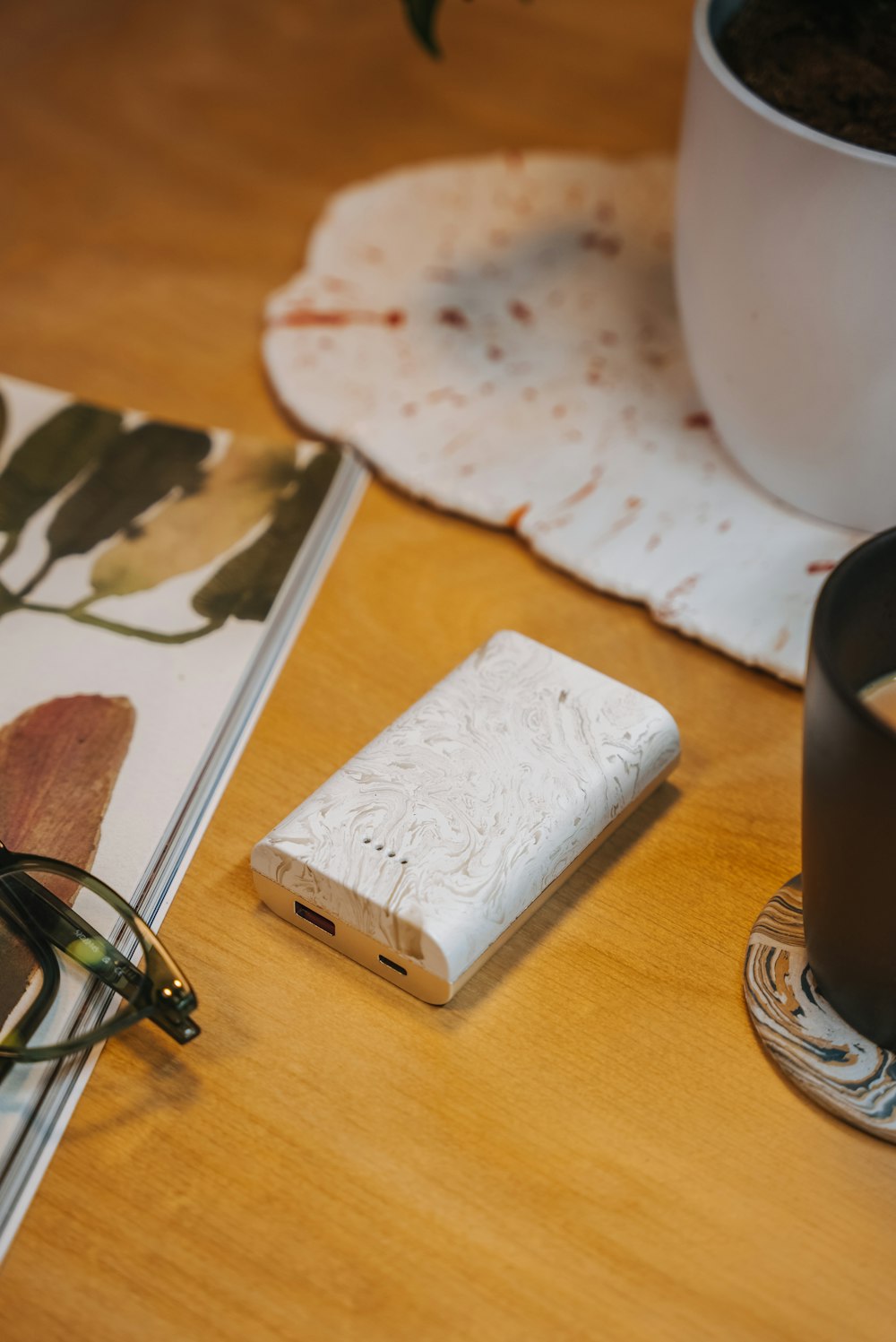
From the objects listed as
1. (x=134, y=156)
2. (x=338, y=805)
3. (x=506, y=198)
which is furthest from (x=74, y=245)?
(x=338, y=805)

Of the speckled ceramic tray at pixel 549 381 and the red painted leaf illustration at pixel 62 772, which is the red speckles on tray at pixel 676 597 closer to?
the speckled ceramic tray at pixel 549 381

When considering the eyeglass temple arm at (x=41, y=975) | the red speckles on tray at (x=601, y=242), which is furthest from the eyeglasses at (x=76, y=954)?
the red speckles on tray at (x=601, y=242)

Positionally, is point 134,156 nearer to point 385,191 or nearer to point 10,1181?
point 385,191

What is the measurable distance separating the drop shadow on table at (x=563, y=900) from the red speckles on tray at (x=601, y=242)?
26 cm

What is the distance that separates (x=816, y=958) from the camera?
27 cm

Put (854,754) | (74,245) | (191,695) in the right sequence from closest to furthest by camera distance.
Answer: (854,754)
(191,695)
(74,245)

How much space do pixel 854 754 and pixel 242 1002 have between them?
15cm

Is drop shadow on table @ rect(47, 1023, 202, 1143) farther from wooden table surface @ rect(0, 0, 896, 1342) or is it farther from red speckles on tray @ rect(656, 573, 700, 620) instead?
red speckles on tray @ rect(656, 573, 700, 620)

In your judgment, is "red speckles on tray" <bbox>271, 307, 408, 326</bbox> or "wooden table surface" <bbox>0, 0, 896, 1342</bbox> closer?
"wooden table surface" <bbox>0, 0, 896, 1342</bbox>

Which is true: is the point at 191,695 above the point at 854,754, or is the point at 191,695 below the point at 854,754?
below

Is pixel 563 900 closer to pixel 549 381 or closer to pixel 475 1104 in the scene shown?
pixel 475 1104

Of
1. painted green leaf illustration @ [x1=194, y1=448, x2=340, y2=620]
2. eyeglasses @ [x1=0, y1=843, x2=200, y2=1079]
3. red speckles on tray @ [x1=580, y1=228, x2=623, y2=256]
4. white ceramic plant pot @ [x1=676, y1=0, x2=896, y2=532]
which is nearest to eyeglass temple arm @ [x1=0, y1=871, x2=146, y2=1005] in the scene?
eyeglasses @ [x1=0, y1=843, x2=200, y2=1079]

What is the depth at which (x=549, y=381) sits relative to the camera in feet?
1.51

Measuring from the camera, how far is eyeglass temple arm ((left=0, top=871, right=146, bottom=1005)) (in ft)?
0.91
